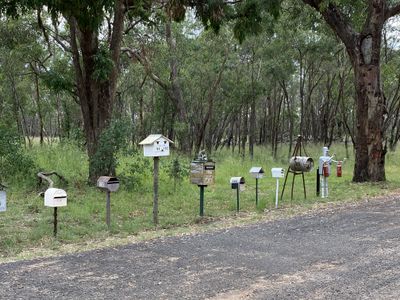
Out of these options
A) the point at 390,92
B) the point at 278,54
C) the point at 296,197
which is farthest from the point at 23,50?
the point at 390,92

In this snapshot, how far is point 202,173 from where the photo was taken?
815 cm

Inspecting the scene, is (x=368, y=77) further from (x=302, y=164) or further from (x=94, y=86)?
(x=94, y=86)

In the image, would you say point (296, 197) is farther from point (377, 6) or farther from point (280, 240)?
point (377, 6)

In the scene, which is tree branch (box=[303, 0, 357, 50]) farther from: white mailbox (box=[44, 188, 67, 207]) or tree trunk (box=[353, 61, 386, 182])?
white mailbox (box=[44, 188, 67, 207])

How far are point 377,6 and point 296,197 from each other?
5.58 metres

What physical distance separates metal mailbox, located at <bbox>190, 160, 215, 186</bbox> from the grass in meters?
0.62

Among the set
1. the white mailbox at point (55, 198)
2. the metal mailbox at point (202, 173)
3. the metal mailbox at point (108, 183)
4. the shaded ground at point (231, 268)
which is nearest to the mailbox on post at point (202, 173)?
the metal mailbox at point (202, 173)

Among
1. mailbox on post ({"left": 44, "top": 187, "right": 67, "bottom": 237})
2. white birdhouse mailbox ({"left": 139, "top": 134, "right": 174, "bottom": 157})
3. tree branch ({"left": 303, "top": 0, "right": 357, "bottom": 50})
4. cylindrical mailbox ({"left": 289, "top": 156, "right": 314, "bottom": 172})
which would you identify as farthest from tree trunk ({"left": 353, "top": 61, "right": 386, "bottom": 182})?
mailbox on post ({"left": 44, "top": 187, "right": 67, "bottom": 237})

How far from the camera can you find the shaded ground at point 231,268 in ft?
14.7

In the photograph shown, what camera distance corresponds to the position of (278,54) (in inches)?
1000

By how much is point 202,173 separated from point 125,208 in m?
1.85

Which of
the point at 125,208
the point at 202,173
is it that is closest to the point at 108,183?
the point at 202,173

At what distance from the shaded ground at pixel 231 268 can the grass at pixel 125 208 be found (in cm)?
80

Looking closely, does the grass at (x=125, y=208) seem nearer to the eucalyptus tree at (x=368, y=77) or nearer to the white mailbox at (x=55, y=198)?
the white mailbox at (x=55, y=198)
